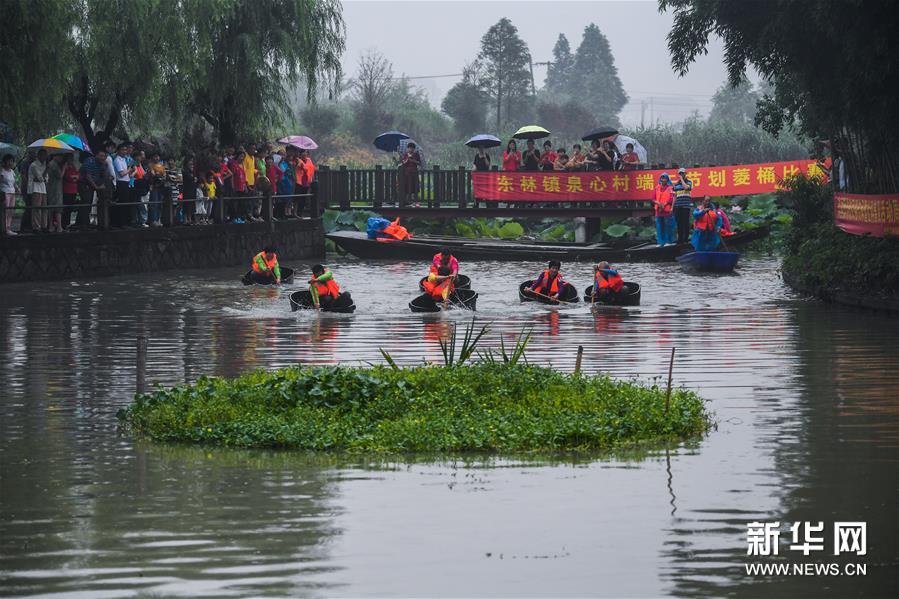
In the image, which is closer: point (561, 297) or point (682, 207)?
point (561, 297)

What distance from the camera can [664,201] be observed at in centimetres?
4122

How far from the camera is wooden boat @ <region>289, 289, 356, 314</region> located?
2784cm

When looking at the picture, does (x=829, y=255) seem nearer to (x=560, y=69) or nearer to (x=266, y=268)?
(x=266, y=268)

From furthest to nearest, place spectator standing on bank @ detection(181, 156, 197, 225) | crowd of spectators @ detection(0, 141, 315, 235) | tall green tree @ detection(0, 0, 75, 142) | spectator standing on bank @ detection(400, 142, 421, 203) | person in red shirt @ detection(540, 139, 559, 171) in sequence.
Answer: spectator standing on bank @ detection(400, 142, 421, 203), person in red shirt @ detection(540, 139, 559, 171), spectator standing on bank @ detection(181, 156, 197, 225), crowd of spectators @ detection(0, 141, 315, 235), tall green tree @ detection(0, 0, 75, 142)

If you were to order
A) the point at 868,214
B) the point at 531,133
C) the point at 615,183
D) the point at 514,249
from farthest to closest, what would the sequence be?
1. the point at 531,133
2. the point at 615,183
3. the point at 514,249
4. the point at 868,214

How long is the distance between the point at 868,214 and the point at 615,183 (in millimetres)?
15903

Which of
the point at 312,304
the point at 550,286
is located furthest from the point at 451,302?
the point at 312,304

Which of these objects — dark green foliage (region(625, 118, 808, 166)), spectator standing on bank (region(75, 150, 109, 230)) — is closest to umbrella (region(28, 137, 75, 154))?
spectator standing on bank (region(75, 150, 109, 230))

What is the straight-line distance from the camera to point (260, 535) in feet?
36.1

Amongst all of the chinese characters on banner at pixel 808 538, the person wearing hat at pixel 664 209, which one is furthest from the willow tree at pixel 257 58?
the chinese characters on banner at pixel 808 538

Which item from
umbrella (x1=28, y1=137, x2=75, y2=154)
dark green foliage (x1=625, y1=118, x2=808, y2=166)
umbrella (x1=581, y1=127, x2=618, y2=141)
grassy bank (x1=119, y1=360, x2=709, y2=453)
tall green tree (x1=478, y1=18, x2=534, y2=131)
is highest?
tall green tree (x1=478, y1=18, x2=534, y2=131)

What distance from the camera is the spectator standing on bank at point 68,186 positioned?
32.8 meters

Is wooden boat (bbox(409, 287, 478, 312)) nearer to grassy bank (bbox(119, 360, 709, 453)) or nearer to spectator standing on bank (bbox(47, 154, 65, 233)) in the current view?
spectator standing on bank (bbox(47, 154, 65, 233))

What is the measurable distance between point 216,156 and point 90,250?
544cm
